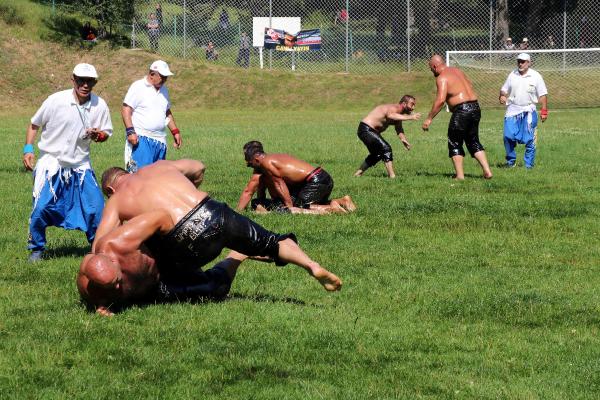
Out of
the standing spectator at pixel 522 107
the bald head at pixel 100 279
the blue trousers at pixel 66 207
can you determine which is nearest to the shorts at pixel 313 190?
the blue trousers at pixel 66 207

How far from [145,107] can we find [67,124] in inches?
124

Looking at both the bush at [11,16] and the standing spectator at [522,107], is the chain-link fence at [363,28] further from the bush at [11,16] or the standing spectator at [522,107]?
the standing spectator at [522,107]

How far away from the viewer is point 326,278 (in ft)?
25.2

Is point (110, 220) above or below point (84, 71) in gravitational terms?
below

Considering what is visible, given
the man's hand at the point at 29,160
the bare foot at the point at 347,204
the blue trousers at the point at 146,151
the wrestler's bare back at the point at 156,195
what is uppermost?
the wrestler's bare back at the point at 156,195

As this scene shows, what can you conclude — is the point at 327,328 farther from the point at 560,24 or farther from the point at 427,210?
the point at 560,24

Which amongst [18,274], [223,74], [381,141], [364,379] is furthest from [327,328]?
[223,74]

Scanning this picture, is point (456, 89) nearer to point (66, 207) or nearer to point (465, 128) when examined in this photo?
point (465, 128)

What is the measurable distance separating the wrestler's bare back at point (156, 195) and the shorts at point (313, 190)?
19.4 feet

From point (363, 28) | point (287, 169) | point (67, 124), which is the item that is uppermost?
point (363, 28)

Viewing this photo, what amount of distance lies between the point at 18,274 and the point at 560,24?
116ft

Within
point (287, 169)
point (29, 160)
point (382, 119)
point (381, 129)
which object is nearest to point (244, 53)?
point (381, 129)

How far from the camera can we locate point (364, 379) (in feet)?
20.1

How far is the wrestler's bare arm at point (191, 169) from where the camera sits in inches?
324
